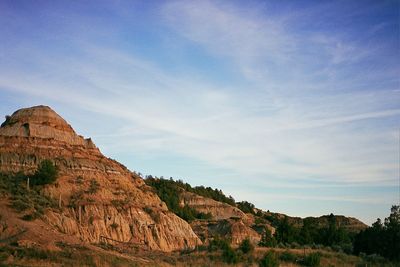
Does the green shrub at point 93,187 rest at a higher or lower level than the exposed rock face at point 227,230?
higher

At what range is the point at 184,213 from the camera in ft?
297

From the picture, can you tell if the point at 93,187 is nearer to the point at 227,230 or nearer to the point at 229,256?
the point at 229,256

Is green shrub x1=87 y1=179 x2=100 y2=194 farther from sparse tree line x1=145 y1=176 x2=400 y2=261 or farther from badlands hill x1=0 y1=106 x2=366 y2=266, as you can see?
sparse tree line x1=145 y1=176 x2=400 y2=261

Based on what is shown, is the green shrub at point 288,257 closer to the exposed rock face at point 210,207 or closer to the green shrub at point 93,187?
the green shrub at point 93,187

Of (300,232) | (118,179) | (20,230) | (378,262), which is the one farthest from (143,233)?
(300,232)

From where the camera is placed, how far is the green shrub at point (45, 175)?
5697 centimetres

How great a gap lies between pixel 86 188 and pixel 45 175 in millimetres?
5883

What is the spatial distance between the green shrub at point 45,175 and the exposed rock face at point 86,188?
965mm

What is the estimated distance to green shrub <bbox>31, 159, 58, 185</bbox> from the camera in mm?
56969

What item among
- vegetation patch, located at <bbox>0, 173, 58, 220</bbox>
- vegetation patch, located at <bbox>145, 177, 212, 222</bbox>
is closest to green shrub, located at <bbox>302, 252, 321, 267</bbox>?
vegetation patch, located at <bbox>0, 173, 58, 220</bbox>

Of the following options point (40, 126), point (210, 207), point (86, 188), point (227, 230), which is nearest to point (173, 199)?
point (210, 207)

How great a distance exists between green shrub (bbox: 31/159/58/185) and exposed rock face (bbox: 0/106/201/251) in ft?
3.16

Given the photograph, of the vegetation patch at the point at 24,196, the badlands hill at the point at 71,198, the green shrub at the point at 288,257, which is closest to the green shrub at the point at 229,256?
the green shrub at the point at 288,257

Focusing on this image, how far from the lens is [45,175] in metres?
56.9
